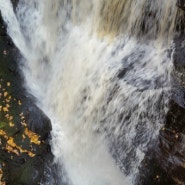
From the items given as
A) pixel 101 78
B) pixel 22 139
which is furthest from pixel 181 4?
pixel 22 139

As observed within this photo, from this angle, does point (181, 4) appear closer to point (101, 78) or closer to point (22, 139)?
point (101, 78)

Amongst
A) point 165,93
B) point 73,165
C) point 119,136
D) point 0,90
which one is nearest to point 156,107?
point 165,93

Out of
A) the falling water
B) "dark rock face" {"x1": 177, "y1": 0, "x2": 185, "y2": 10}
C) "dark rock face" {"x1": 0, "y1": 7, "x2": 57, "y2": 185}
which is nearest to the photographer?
"dark rock face" {"x1": 177, "y1": 0, "x2": 185, "y2": 10}

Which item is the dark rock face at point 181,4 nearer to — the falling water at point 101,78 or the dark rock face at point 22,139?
the falling water at point 101,78

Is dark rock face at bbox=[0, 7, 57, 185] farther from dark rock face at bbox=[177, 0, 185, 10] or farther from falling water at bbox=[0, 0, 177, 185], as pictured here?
dark rock face at bbox=[177, 0, 185, 10]

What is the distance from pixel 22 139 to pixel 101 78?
1608mm

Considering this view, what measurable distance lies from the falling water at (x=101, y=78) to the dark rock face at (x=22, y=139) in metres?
0.25

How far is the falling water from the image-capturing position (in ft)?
19.0

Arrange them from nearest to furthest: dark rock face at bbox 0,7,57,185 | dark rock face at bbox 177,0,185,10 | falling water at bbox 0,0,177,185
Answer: dark rock face at bbox 177,0,185,10 < falling water at bbox 0,0,177,185 < dark rock face at bbox 0,7,57,185

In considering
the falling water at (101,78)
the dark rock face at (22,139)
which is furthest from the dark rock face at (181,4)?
the dark rock face at (22,139)

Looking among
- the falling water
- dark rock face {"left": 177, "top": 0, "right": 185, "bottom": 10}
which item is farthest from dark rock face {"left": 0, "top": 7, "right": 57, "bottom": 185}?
dark rock face {"left": 177, "top": 0, "right": 185, "bottom": 10}

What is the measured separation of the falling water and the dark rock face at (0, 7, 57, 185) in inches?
9.7

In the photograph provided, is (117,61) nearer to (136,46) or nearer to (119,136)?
(136,46)

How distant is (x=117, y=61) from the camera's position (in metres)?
6.34
